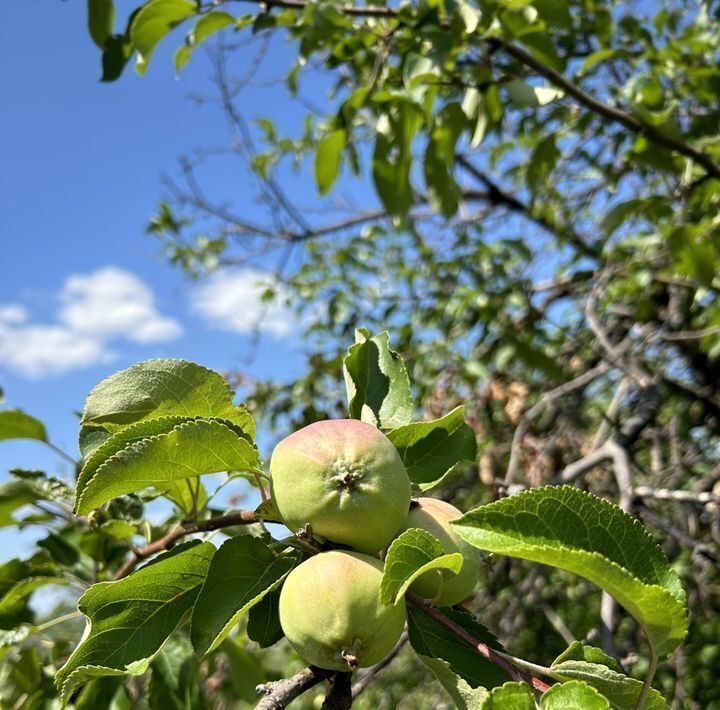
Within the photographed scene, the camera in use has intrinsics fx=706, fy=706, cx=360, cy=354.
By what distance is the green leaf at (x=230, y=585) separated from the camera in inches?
23.6

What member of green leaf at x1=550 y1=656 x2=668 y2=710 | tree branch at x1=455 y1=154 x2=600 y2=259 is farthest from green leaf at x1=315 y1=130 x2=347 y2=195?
tree branch at x1=455 y1=154 x2=600 y2=259

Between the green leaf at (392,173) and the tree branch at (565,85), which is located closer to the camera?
the tree branch at (565,85)

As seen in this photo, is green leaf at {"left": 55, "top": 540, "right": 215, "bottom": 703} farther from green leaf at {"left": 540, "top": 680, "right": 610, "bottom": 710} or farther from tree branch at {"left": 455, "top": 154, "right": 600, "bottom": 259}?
tree branch at {"left": 455, "top": 154, "right": 600, "bottom": 259}

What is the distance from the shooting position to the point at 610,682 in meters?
0.53

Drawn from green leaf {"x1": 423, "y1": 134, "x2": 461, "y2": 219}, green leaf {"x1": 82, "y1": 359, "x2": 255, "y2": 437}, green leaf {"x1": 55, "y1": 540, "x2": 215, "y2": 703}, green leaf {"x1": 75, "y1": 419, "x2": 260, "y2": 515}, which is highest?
green leaf {"x1": 423, "y1": 134, "x2": 461, "y2": 219}

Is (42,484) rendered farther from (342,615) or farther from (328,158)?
(328,158)

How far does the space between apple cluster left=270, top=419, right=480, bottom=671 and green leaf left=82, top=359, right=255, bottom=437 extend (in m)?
0.10

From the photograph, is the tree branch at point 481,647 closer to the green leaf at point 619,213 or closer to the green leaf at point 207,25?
the green leaf at point 207,25

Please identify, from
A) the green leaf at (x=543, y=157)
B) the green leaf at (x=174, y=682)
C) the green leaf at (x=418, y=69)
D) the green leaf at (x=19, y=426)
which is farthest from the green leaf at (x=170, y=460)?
the green leaf at (x=543, y=157)

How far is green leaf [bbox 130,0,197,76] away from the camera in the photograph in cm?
148

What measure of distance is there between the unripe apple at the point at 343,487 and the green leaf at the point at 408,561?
76 millimetres

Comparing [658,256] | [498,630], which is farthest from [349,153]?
[498,630]

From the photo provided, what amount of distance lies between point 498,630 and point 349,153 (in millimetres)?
1693

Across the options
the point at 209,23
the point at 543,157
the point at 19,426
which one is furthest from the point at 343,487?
the point at 543,157
